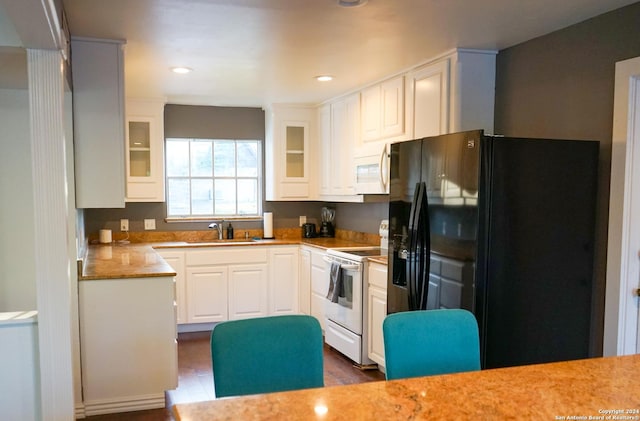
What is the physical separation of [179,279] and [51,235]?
2503 mm

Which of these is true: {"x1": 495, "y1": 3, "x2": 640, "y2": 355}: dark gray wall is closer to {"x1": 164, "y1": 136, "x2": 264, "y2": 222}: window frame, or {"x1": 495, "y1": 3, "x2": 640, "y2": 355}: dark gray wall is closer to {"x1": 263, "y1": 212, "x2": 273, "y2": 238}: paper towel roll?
{"x1": 263, "y1": 212, "x2": 273, "y2": 238}: paper towel roll

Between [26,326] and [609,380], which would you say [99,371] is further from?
[609,380]

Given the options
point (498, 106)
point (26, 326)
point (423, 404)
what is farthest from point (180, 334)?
point (423, 404)

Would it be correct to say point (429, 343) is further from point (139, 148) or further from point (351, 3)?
point (139, 148)

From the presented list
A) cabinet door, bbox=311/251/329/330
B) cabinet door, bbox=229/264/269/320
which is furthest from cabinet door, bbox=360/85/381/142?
cabinet door, bbox=229/264/269/320

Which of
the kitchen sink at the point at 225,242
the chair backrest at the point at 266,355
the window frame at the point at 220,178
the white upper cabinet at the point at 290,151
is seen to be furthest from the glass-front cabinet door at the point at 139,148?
the chair backrest at the point at 266,355

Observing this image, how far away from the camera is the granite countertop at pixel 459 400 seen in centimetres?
126

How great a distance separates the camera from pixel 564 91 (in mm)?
2893

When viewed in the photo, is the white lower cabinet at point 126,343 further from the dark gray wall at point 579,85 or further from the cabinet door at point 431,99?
the dark gray wall at point 579,85

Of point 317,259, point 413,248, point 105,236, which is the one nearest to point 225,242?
point 317,259

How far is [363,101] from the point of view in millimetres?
4422

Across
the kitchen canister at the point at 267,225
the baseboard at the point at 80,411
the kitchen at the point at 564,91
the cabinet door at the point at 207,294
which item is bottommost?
the baseboard at the point at 80,411

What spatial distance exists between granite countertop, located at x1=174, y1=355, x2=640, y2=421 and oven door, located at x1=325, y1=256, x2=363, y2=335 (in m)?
2.36

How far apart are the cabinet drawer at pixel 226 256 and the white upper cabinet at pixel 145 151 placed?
29.3 inches
